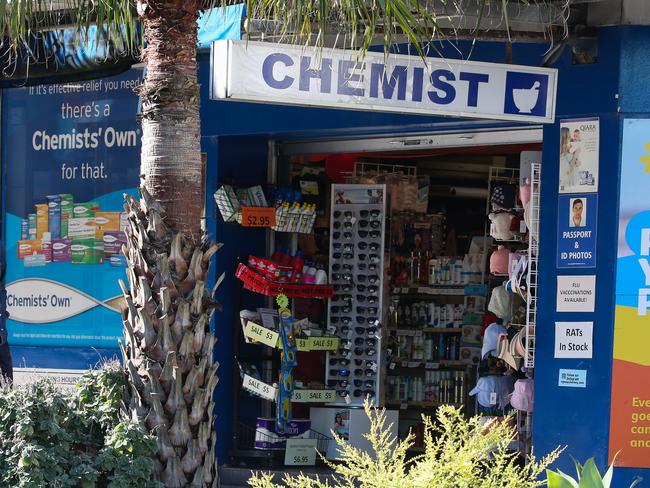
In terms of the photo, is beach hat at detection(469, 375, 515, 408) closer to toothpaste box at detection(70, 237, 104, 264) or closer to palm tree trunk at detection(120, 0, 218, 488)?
palm tree trunk at detection(120, 0, 218, 488)

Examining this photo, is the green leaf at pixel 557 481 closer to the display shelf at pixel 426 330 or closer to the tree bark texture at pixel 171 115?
the tree bark texture at pixel 171 115

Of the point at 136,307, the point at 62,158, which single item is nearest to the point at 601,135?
the point at 136,307

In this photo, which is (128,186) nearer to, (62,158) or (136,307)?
(62,158)

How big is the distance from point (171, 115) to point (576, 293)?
3439 mm

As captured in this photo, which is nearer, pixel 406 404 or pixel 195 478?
pixel 195 478

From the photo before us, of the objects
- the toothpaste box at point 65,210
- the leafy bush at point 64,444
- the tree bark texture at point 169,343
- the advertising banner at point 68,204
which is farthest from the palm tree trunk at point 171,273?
the toothpaste box at point 65,210

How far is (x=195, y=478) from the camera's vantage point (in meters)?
6.87

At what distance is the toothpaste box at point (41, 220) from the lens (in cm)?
1156

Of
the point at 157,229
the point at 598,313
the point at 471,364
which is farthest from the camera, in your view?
the point at 471,364

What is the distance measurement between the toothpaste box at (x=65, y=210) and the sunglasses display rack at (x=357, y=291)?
288cm

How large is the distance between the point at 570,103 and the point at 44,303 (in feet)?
19.7

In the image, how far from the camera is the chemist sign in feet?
27.2

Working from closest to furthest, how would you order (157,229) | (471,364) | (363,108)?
(157,229), (363,108), (471,364)

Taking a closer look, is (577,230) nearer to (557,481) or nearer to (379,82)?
(379,82)
